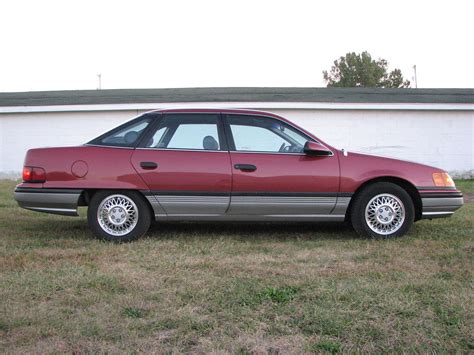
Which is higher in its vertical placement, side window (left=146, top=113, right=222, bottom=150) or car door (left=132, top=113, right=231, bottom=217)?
side window (left=146, top=113, right=222, bottom=150)

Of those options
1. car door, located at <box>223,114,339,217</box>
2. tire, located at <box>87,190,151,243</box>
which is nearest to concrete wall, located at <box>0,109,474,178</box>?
car door, located at <box>223,114,339,217</box>

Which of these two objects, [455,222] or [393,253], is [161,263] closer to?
[393,253]

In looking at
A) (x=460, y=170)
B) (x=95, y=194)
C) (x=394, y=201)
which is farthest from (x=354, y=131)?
(x=95, y=194)

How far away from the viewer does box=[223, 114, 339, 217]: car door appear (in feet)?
18.7

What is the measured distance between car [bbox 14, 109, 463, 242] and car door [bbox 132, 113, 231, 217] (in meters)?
0.01

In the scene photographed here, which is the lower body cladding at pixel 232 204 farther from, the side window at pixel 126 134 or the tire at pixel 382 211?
the side window at pixel 126 134

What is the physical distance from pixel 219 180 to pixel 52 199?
1.79 metres

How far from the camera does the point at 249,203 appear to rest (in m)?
5.71

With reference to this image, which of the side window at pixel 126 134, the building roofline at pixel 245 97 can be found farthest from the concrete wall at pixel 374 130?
the side window at pixel 126 134

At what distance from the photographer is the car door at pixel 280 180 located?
5.69 metres

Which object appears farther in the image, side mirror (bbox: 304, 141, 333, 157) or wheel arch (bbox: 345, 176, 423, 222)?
wheel arch (bbox: 345, 176, 423, 222)

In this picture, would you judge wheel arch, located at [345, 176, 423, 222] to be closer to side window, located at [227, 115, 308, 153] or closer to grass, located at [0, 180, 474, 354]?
grass, located at [0, 180, 474, 354]

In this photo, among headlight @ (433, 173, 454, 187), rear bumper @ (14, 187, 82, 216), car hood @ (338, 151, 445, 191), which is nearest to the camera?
rear bumper @ (14, 187, 82, 216)

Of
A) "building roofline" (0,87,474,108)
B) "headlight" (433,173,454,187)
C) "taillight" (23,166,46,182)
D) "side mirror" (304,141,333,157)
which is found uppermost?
"building roofline" (0,87,474,108)
